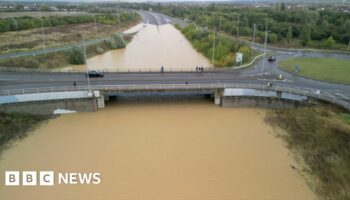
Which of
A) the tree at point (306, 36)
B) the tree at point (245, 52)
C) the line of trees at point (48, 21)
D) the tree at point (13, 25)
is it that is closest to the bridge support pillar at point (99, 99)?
the tree at point (245, 52)

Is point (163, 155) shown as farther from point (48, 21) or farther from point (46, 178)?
point (48, 21)

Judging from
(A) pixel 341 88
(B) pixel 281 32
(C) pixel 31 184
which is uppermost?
(B) pixel 281 32

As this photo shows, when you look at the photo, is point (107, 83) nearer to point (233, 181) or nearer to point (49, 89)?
point (49, 89)

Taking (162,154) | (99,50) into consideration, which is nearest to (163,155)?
(162,154)

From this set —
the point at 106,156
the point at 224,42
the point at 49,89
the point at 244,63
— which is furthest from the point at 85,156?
the point at 224,42

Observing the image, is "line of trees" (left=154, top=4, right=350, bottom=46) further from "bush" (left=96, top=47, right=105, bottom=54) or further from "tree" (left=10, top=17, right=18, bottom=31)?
"tree" (left=10, top=17, right=18, bottom=31)

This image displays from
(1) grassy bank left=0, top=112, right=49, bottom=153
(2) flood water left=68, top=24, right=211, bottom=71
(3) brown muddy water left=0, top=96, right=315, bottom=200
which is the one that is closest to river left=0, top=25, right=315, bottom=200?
(3) brown muddy water left=0, top=96, right=315, bottom=200

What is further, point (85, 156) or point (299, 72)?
point (299, 72)

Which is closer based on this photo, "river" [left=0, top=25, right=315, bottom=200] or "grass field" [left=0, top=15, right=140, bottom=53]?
"river" [left=0, top=25, right=315, bottom=200]
